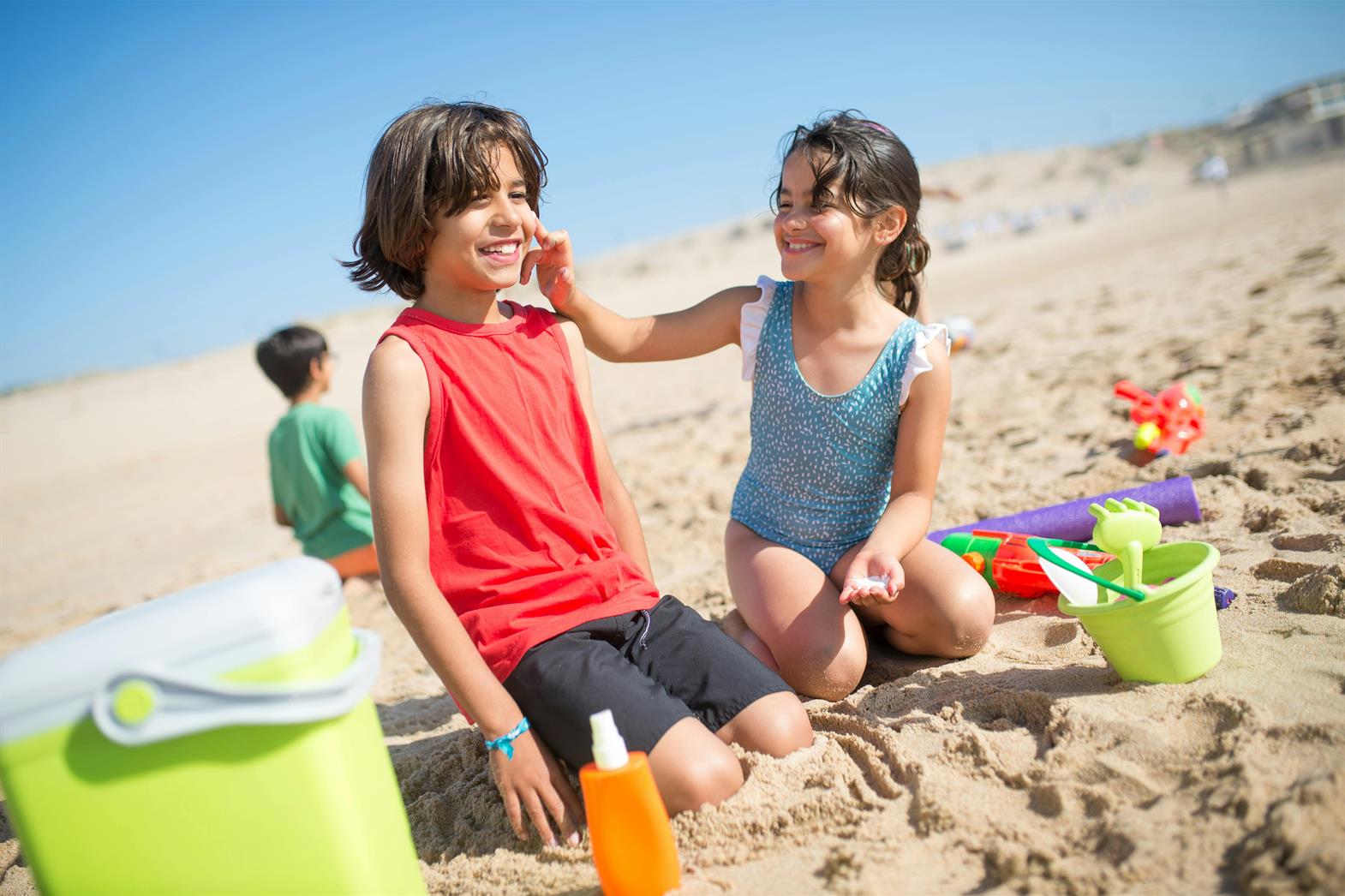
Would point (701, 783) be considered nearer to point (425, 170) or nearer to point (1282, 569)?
point (425, 170)

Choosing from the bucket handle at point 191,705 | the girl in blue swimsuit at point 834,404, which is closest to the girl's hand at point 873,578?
the girl in blue swimsuit at point 834,404

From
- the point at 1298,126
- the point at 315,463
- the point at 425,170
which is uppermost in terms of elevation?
the point at 1298,126

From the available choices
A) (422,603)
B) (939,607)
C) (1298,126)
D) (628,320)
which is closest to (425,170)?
(628,320)

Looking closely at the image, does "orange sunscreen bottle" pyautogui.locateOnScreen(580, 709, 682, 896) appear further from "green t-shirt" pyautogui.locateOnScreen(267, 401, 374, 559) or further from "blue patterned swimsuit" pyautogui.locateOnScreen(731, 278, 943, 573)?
"green t-shirt" pyautogui.locateOnScreen(267, 401, 374, 559)

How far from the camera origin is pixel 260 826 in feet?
4.55

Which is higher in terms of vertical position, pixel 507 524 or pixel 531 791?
pixel 507 524

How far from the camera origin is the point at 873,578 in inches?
87.2

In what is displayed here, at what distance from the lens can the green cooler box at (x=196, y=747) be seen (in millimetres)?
1287

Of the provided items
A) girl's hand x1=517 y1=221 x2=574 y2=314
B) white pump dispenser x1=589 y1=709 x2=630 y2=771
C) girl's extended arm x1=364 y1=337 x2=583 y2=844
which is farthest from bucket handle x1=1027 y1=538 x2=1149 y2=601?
girl's hand x1=517 y1=221 x2=574 y2=314

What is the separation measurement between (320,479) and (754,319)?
88.0 inches

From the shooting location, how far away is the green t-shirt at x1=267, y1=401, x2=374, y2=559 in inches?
154

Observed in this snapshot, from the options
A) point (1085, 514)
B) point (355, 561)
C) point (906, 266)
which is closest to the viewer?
point (906, 266)

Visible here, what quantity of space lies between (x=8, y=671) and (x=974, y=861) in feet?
5.05

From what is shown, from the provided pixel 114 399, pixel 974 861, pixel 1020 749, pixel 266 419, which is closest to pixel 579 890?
pixel 974 861
